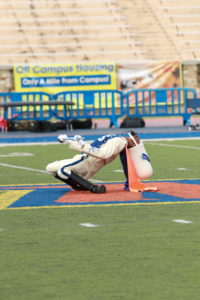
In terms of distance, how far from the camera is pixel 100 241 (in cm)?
824

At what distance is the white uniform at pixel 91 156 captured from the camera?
1140cm

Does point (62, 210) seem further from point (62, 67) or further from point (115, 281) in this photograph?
point (62, 67)

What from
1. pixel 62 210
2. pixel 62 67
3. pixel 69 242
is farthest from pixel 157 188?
pixel 62 67

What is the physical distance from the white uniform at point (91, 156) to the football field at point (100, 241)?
0.30 metres

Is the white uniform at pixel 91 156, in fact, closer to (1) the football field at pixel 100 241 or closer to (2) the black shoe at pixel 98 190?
(2) the black shoe at pixel 98 190

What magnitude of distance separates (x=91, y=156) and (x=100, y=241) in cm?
340

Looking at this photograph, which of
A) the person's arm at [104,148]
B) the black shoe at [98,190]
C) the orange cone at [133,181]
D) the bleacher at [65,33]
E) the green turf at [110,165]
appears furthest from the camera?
the bleacher at [65,33]

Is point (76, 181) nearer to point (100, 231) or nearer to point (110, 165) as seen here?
point (100, 231)

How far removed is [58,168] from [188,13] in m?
31.4

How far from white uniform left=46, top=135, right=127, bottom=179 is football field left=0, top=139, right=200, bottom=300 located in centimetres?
30

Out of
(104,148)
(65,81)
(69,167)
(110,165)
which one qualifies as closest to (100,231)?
(104,148)

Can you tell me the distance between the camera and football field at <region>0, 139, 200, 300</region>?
258 inches

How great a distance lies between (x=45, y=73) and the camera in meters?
37.1

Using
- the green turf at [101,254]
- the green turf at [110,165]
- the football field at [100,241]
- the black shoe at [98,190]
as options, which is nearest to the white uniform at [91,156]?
the black shoe at [98,190]
